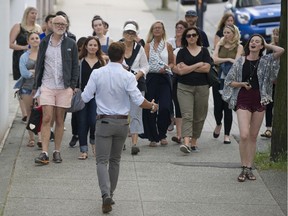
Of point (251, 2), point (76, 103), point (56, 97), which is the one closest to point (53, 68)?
point (56, 97)

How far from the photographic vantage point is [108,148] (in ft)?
29.3

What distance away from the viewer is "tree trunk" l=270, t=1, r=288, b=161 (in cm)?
1132

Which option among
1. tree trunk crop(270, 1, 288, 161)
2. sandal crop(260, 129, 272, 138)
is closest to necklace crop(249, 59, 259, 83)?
tree trunk crop(270, 1, 288, 161)

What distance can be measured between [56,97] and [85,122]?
73cm

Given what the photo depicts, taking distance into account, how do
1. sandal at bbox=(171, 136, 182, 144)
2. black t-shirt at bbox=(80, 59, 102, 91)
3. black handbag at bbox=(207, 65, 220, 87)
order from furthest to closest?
sandal at bbox=(171, 136, 182, 144) → black handbag at bbox=(207, 65, 220, 87) → black t-shirt at bbox=(80, 59, 102, 91)

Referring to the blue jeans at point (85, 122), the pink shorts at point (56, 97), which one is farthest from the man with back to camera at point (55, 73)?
the blue jeans at point (85, 122)

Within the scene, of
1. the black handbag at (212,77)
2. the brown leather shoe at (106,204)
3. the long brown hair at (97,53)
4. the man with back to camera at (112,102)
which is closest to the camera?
the brown leather shoe at (106,204)

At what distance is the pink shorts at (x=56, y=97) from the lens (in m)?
10.9

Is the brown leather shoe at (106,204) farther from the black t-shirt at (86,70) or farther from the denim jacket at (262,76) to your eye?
the black t-shirt at (86,70)

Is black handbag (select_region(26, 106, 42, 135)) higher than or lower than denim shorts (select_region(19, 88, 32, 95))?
lower

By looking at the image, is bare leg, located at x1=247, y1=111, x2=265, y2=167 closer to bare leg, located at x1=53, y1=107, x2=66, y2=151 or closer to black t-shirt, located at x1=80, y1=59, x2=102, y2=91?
black t-shirt, located at x1=80, y1=59, x2=102, y2=91

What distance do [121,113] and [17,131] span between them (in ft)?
14.0

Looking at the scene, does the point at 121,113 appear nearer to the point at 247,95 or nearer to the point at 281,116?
the point at 247,95

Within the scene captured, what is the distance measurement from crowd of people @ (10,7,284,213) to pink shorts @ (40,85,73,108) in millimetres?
12
